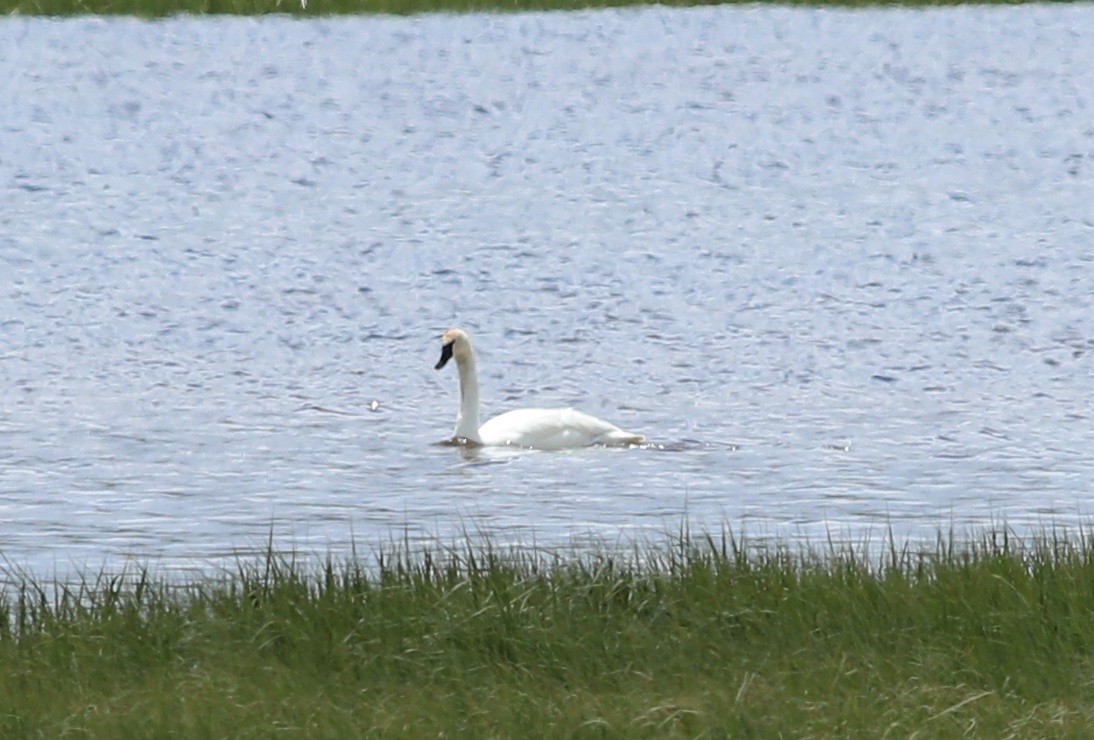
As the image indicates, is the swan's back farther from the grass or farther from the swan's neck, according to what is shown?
the grass

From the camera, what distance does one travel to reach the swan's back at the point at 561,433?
52.8 feet

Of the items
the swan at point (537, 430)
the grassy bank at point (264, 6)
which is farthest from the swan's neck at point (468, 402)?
the grassy bank at point (264, 6)

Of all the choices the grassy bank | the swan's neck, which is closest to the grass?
the swan's neck

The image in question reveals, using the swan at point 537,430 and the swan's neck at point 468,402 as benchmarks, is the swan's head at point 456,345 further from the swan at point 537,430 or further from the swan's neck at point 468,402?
the swan at point 537,430

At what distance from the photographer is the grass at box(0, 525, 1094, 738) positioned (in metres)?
8.22

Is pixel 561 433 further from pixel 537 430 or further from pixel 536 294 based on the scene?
pixel 536 294

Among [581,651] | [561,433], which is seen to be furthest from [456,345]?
[581,651]

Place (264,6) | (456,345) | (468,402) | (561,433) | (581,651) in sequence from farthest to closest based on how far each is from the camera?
(264,6) → (456,345) → (468,402) → (561,433) → (581,651)

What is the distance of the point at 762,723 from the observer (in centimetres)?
808

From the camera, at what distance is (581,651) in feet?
29.8

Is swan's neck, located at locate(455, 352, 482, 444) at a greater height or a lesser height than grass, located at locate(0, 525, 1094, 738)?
greater

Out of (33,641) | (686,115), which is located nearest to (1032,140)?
(686,115)

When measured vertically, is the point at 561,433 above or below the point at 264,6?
below

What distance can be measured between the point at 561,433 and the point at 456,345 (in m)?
1.76
